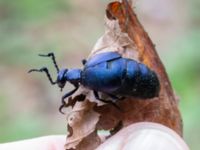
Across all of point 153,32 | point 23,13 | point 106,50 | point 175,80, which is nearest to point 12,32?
point 23,13

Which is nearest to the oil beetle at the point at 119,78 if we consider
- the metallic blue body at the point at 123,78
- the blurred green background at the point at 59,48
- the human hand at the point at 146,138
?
the metallic blue body at the point at 123,78

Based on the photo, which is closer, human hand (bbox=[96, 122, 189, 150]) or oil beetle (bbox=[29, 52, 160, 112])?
human hand (bbox=[96, 122, 189, 150])

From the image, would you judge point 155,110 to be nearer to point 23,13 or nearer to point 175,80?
point 175,80

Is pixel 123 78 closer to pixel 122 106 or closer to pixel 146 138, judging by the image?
pixel 122 106

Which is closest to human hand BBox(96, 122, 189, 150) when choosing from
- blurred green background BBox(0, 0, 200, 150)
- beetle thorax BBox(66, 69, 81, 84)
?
beetle thorax BBox(66, 69, 81, 84)

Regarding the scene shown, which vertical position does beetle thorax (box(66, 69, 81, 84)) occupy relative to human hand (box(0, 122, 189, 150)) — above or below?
above

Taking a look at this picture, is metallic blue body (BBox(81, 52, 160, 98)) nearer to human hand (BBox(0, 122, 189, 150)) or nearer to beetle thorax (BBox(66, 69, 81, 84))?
human hand (BBox(0, 122, 189, 150))

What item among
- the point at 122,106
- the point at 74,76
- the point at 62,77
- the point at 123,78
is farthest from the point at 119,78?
the point at 62,77

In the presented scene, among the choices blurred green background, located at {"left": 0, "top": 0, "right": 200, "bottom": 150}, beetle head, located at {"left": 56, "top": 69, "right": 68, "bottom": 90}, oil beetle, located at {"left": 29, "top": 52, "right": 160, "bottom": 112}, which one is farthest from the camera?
blurred green background, located at {"left": 0, "top": 0, "right": 200, "bottom": 150}

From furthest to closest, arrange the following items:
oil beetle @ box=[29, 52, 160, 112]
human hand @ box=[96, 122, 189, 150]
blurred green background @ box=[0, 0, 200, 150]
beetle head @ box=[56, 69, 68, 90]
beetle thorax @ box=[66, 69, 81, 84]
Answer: blurred green background @ box=[0, 0, 200, 150]
beetle head @ box=[56, 69, 68, 90]
beetle thorax @ box=[66, 69, 81, 84]
oil beetle @ box=[29, 52, 160, 112]
human hand @ box=[96, 122, 189, 150]
